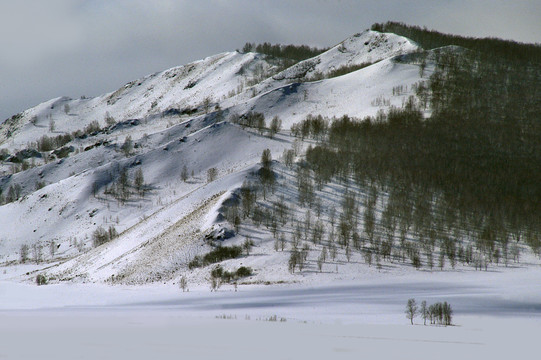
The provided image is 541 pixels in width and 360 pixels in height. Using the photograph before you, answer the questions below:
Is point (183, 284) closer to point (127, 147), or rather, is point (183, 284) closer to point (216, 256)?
point (216, 256)

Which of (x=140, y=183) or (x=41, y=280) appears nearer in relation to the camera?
(x=41, y=280)

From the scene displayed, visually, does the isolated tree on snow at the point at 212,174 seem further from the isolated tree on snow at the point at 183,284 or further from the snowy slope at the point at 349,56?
the snowy slope at the point at 349,56

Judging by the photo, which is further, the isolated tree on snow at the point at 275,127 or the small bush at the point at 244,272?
the isolated tree on snow at the point at 275,127

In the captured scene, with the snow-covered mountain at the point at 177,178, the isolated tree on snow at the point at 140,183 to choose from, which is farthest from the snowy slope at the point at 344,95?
the isolated tree on snow at the point at 140,183

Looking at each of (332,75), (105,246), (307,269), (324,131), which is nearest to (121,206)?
(105,246)

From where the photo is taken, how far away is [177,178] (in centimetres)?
9138

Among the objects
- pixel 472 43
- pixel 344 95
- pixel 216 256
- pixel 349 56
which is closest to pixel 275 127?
pixel 344 95

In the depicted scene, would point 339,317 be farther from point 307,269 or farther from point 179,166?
point 179,166

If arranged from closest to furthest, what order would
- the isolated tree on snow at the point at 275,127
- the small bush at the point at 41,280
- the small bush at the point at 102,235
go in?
the small bush at the point at 41,280 → the small bush at the point at 102,235 → the isolated tree on snow at the point at 275,127

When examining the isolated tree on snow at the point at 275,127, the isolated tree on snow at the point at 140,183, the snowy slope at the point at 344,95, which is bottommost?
the isolated tree on snow at the point at 140,183

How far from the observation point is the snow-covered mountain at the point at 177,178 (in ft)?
176

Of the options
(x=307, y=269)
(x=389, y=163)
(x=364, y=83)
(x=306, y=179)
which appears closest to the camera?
(x=307, y=269)

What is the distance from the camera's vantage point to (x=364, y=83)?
123688mm

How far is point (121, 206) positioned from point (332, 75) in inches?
3354
